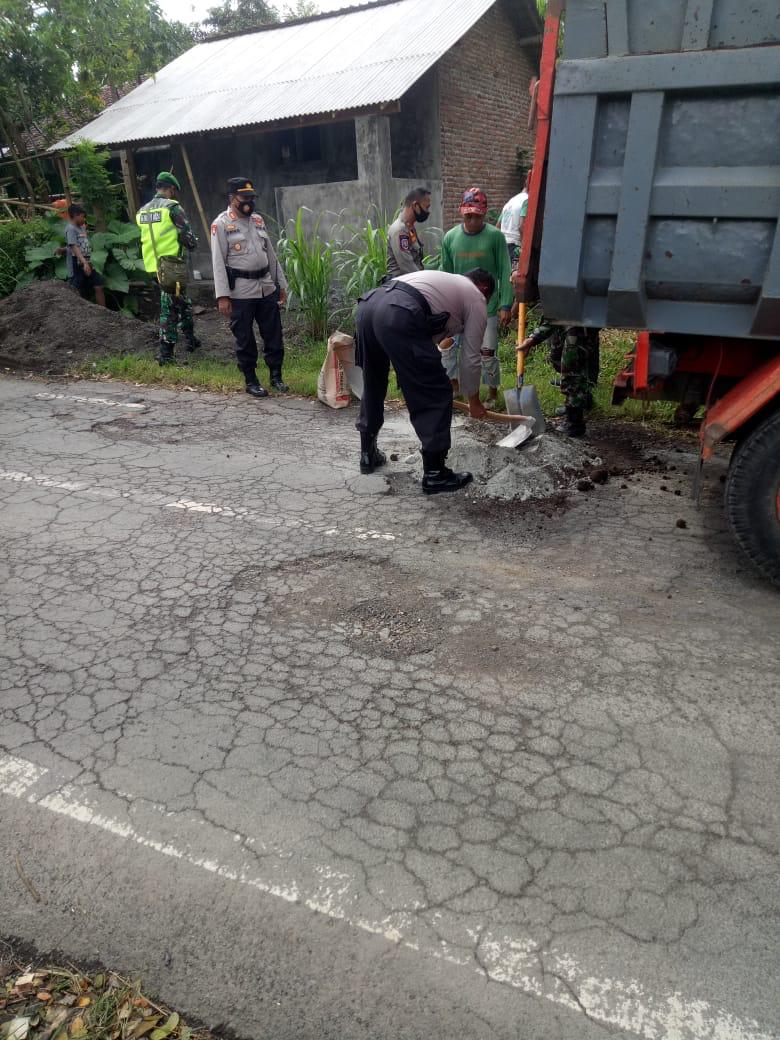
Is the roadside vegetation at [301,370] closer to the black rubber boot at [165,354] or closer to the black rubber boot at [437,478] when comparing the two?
the black rubber boot at [165,354]

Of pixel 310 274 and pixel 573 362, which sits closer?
pixel 573 362

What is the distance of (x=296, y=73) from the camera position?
12.0 metres

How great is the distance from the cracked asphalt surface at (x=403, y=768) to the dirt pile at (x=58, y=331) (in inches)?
206

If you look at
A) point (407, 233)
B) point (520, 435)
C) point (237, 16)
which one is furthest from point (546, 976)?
point (237, 16)

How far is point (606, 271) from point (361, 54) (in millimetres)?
10332

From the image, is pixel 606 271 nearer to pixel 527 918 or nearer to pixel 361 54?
pixel 527 918

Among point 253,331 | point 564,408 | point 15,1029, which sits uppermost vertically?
point 253,331

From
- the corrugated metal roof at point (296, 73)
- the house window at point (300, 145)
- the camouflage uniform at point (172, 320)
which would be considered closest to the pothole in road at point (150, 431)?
the camouflage uniform at point (172, 320)

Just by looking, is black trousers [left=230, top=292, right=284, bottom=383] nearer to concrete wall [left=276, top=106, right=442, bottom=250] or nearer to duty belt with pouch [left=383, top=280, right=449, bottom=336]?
duty belt with pouch [left=383, top=280, right=449, bottom=336]

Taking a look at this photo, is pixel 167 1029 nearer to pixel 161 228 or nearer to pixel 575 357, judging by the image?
pixel 575 357

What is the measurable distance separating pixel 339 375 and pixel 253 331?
43.0 inches

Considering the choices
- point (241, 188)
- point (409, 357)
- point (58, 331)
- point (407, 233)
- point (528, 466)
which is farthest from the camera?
point (58, 331)

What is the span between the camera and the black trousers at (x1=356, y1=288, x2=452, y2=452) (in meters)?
4.29

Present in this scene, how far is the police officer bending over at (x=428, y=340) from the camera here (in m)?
4.31
